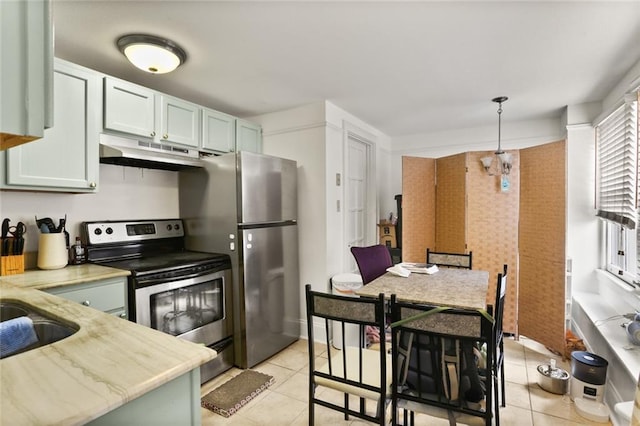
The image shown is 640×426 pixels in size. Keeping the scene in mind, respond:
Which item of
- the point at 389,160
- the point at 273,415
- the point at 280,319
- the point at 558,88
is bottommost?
the point at 273,415

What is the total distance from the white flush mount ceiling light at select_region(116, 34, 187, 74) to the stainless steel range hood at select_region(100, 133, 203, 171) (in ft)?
1.87

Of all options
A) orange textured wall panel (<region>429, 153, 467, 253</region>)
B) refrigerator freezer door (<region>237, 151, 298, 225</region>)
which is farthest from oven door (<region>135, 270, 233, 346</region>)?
orange textured wall panel (<region>429, 153, 467, 253</region>)

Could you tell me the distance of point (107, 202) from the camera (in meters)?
2.60

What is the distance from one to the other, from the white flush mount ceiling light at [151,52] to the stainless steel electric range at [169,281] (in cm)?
127

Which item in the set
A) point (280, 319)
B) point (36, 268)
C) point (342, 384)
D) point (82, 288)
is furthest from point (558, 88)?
point (36, 268)

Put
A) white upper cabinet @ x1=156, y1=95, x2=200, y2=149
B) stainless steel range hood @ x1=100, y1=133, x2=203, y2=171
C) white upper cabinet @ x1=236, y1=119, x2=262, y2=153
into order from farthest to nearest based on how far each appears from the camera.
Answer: white upper cabinet @ x1=236, y1=119, x2=262, y2=153
white upper cabinet @ x1=156, y1=95, x2=200, y2=149
stainless steel range hood @ x1=100, y1=133, x2=203, y2=171

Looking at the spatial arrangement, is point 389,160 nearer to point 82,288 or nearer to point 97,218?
point 97,218

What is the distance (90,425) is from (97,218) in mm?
2244

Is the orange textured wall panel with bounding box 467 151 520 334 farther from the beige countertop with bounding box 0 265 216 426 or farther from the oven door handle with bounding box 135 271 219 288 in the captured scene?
the beige countertop with bounding box 0 265 216 426

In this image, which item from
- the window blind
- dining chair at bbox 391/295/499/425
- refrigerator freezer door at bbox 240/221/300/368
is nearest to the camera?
dining chair at bbox 391/295/499/425

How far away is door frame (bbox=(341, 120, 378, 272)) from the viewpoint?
3.54 meters

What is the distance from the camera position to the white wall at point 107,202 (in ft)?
7.14

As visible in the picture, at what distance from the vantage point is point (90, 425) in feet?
2.37

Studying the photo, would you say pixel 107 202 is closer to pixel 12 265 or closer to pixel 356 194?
pixel 12 265
